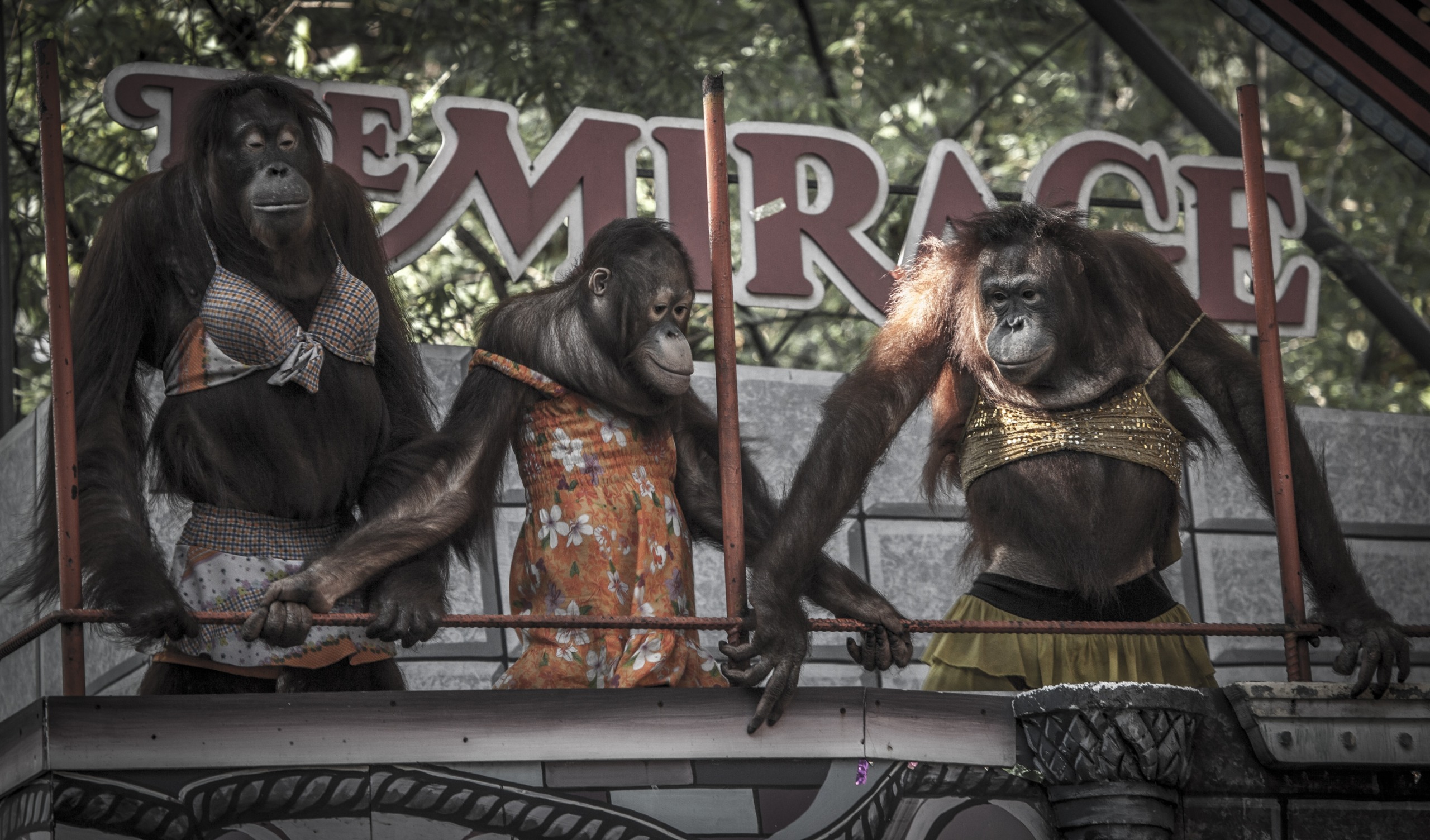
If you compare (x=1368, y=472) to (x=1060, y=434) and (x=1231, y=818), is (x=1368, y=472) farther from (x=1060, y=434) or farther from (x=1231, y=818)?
(x=1231, y=818)

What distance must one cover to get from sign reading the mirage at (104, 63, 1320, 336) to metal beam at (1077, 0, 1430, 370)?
0.84 ft

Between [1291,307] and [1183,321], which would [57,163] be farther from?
[1291,307]

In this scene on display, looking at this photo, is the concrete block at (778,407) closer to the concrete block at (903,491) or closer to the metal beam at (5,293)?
the concrete block at (903,491)

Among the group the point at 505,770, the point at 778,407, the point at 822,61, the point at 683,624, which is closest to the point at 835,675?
the point at 778,407

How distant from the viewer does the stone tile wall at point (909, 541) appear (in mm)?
5195

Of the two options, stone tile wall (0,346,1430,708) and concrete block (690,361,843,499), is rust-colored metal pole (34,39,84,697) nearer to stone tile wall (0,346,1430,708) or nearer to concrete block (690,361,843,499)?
stone tile wall (0,346,1430,708)

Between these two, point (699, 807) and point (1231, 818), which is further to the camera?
point (1231, 818)

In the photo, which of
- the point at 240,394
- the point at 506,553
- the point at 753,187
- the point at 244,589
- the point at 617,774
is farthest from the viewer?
the point at 753,187

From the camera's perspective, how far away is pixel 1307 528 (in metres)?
3.86

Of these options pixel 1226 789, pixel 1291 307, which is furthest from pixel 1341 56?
pixel 1226 789

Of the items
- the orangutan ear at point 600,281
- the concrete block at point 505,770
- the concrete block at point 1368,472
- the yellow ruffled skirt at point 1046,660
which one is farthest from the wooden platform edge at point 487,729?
the concrete block at point 1368,472

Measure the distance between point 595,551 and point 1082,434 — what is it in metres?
1.14

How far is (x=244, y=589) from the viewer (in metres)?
3.40

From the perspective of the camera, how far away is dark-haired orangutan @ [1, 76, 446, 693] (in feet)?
11.2
